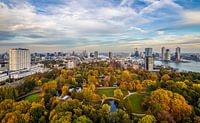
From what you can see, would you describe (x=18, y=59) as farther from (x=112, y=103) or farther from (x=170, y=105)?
(x=170, y=105)

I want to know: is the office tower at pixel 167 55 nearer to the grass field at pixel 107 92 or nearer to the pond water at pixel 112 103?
the grass field at pixel 107 92

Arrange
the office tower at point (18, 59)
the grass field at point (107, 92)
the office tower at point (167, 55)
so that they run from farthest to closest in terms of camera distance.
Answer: the office tower at point (167, 55) < the office tower at point (18, 59) < the grass field at point (107, 92)

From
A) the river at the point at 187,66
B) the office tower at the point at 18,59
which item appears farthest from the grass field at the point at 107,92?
the river at the point at 187,66

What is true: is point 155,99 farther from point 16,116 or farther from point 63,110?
point 16,116

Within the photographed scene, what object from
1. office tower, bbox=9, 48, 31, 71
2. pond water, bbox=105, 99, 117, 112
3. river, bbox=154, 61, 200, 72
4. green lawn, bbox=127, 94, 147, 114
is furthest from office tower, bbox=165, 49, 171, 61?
pond water, bbox=105, 99, 117, 112

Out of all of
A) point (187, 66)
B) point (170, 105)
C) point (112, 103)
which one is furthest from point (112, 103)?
point (187, 66)

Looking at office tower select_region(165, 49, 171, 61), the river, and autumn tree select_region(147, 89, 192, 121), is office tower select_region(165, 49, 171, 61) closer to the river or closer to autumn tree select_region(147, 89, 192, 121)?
the river
